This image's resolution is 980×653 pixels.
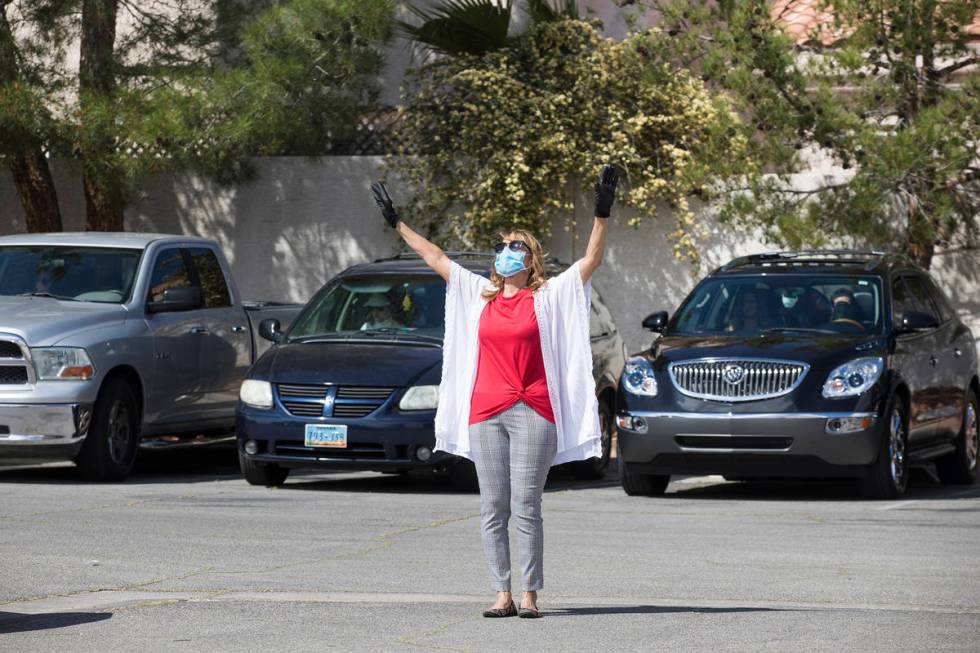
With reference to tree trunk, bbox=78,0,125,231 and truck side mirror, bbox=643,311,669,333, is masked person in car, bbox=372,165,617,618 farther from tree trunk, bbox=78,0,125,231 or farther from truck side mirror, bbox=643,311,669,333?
tree trunk, bbox=78,0,125,231

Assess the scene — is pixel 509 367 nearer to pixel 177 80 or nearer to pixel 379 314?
pixel 379 314

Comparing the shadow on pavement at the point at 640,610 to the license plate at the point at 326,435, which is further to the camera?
the license plate at the point at 326,435

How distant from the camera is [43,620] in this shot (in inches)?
307

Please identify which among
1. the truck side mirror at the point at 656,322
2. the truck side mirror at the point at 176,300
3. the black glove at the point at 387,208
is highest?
the black glove at the point at 387,208

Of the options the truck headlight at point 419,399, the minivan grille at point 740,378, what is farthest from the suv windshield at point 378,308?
the minivan grille at point 740,378

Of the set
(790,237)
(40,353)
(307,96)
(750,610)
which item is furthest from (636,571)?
(307,96)

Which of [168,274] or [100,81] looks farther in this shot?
[100,81]

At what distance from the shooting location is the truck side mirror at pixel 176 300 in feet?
47.3

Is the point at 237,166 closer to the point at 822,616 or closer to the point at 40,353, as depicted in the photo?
the point at 40,353

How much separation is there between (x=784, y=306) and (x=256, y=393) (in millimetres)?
3993

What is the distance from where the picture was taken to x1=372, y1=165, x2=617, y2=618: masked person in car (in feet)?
26.1

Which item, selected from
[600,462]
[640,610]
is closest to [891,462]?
[600,462]

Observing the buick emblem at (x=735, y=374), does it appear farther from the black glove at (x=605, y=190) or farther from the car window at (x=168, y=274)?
the black glove at (x=605, y=190)

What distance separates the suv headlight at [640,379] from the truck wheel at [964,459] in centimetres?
284
